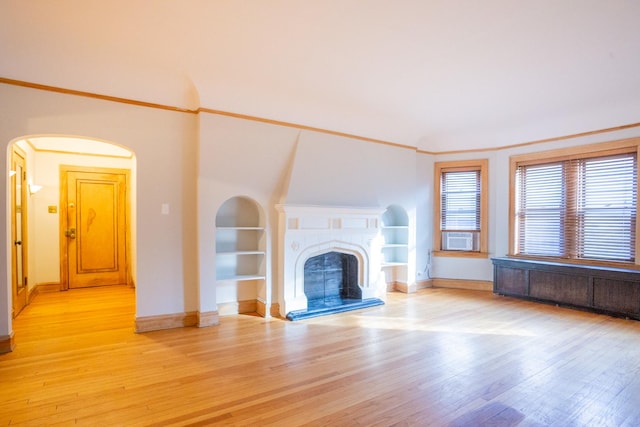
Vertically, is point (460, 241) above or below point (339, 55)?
below

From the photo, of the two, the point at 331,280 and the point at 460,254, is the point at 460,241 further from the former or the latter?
the point at 331,280

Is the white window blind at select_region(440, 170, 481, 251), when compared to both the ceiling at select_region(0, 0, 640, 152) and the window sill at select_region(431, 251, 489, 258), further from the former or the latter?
the ceiling at select_region(0, 0, 640, 152)

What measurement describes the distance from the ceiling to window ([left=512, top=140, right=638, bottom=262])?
1.87ft

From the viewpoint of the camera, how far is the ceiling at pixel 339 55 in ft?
8.17

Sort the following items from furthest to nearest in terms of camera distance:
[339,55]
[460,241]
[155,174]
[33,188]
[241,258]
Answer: [460,241] < [33,188] < [241,258] < [155,174] < [339,55]

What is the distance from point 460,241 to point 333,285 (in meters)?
2.52

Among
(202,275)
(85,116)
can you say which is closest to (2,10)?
(85,116)

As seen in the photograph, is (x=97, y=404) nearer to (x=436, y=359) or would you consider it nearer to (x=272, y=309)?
(x=272, y=309)

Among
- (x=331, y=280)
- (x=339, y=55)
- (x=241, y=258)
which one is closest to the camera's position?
(x=339, y=55)

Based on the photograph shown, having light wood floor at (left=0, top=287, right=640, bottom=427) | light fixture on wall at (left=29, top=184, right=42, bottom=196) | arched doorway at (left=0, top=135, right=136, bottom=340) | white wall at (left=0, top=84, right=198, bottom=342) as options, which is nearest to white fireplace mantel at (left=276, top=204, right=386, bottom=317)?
light wood floor at (left=0, top=287, right=640, bottom=427)

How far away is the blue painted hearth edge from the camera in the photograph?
4.20m

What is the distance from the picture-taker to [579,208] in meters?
4.83

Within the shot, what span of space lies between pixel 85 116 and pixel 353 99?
2982 millimetres

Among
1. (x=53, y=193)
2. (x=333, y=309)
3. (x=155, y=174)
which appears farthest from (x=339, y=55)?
(x=53, y=193)
